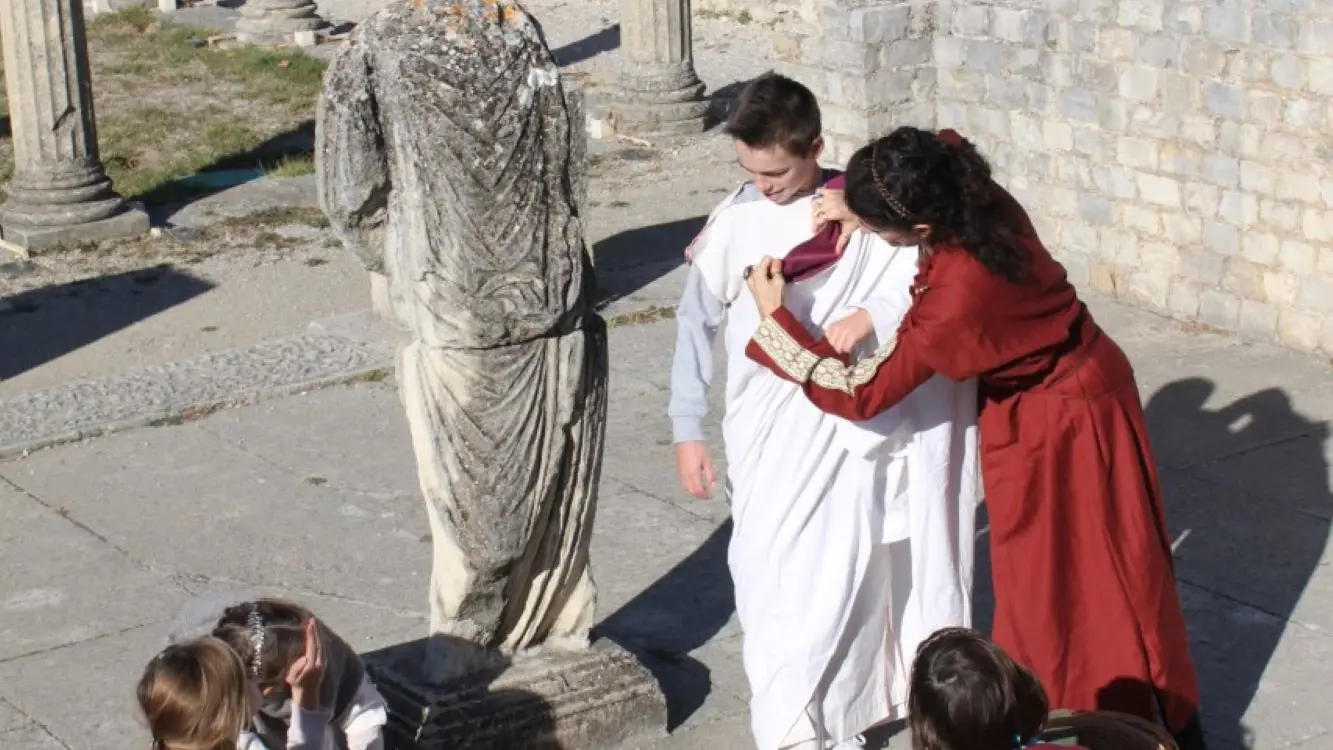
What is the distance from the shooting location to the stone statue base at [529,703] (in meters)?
4.81

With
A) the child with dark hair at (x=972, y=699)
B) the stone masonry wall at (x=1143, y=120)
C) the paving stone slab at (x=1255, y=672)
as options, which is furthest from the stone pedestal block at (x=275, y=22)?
the child with dark hair at (x=972, y=699)

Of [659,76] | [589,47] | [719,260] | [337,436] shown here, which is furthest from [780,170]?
[589,47]

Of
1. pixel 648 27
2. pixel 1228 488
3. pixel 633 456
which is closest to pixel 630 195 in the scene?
pixel 648 27

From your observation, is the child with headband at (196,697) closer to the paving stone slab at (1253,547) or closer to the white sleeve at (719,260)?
the white sleeve at (719,260)

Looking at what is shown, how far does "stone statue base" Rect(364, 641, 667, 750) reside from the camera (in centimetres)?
481

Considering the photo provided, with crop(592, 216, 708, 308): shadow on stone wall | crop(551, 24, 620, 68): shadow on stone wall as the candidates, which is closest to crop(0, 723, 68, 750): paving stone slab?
crop(592, 216, 708, 308): shadow on stone wall

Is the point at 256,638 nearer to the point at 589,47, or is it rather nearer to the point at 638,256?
the point at 638,256

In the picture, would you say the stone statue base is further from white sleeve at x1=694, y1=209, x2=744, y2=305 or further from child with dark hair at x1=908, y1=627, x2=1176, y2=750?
child with dark hair at x1=908, y1=627, x2=1176, y2=750

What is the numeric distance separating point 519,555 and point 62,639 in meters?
2.00

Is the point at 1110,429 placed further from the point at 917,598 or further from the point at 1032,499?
the point at 917,598

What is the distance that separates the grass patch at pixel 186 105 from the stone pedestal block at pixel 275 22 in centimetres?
22

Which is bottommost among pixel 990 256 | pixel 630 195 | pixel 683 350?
pixel 630 195

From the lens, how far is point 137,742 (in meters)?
5.31

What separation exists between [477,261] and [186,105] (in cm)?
1167
